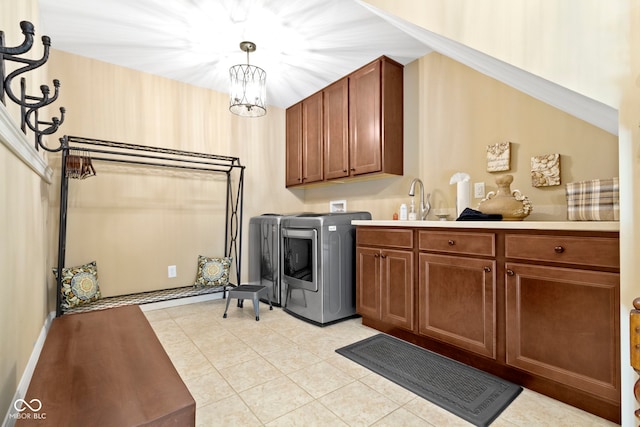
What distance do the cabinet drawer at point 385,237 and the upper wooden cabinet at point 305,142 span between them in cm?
116

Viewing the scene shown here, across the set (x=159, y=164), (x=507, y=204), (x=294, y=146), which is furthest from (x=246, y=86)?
(x=507, y=204)

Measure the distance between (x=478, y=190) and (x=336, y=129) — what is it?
1.59 m

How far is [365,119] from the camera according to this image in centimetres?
301

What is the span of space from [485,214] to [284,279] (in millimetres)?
1932

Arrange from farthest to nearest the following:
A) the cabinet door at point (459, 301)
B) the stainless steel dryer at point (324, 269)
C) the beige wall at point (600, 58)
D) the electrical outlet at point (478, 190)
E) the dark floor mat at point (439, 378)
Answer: the stainless steel dryer at point (324, 269)
the electrical outlet at point (478, 190)
the cabinet door at point (459, 301)
the dark floor mat at point (439, 378)
the beige wall at point (600, 58)

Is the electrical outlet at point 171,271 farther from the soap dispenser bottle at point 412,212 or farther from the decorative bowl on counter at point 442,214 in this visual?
the decorative bowl on counter at point 442,214

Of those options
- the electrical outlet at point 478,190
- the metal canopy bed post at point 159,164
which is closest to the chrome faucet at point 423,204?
the electrical outlet at point 478,190

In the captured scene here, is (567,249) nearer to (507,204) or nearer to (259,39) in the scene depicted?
(507,204)

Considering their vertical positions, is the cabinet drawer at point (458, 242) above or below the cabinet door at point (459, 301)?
above

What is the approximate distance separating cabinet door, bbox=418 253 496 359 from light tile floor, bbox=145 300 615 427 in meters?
0.35

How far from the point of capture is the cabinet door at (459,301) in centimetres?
178

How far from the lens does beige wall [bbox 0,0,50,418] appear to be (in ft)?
3.29

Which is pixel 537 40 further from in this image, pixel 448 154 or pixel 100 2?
pixel 100 2

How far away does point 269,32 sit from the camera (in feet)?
8.18
